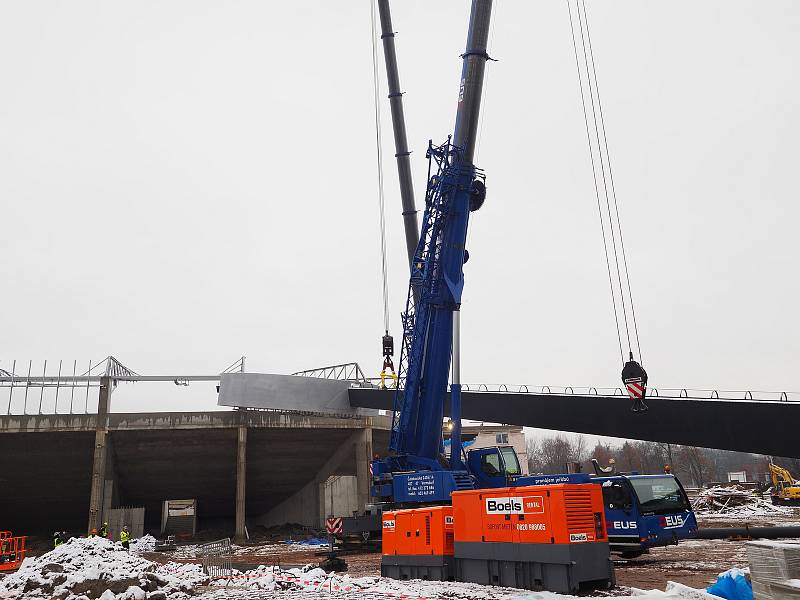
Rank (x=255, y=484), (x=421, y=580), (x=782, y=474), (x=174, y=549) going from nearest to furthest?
1. (x=421, y=580)
2. (x=174, y=549)
3. (x=255, y=484)
4. (x=782, y=474)

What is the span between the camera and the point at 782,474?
1751 inches

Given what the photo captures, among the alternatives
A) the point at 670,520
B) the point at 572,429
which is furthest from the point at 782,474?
the point at 670,520

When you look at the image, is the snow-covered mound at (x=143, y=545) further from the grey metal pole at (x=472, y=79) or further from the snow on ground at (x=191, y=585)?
the grey metal pole at (x=472, y=79)

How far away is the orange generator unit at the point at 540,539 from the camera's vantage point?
10.9m

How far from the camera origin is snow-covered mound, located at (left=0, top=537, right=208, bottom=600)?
1259 cm

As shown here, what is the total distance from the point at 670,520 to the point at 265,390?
20.7 m

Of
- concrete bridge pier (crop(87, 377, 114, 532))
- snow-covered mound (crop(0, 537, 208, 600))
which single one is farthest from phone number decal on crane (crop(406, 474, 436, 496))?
concrete bridge pier (crop(87, 377, 114, 532))

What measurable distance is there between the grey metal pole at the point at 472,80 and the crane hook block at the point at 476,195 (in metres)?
0.76

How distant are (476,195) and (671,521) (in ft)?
35.2

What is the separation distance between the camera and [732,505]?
39.9 meters

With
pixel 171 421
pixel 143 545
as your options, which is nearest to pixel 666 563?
pixel 143 545

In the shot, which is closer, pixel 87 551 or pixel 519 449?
pixel 87 551

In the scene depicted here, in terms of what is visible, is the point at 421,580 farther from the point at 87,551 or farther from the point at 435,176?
the point at 435,176

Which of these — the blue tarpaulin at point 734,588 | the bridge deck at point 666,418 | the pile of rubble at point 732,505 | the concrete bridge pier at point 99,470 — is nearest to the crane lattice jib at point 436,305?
the bridge deck at point 666,418
